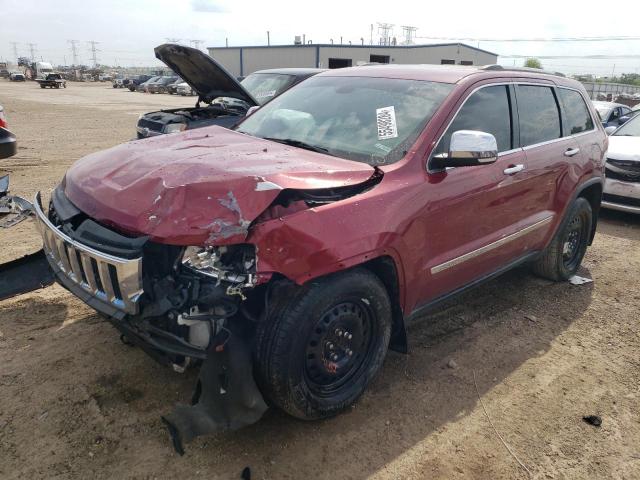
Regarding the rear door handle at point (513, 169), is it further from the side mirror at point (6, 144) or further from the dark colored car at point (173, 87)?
the dark colored car at point (173, 87)

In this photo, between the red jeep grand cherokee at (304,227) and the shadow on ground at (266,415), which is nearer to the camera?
the red jeep grand cherokee at (304,227)

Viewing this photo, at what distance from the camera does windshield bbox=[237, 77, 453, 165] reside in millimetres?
3191

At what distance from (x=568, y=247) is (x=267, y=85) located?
634cm

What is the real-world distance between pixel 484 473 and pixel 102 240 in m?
2.30

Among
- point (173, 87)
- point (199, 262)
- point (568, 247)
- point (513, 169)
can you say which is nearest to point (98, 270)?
point (199, 262)

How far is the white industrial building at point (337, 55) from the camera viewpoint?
39.8 m

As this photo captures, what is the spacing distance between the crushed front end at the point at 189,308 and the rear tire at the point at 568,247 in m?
3.28

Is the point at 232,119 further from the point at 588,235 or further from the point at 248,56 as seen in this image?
the point at 248,56

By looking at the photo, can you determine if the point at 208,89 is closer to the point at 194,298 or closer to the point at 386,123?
the point at 386,123

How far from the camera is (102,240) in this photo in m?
2.53

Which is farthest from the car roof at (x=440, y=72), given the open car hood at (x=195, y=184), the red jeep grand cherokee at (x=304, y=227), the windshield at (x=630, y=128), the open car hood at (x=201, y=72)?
the windshield at (x=630, y=128)

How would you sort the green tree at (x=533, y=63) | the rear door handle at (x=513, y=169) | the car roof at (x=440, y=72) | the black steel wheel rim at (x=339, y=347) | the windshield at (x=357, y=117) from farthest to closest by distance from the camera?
the green tree at (x=533, y=63)
the rear door handle at (x=513, y=169)
the car roof at (x=440, y=72)
the windshield at (x=357, y=117)
the black steel wheel rim at (x=339, y=347)

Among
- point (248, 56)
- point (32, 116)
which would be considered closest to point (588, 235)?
point (32, 116)

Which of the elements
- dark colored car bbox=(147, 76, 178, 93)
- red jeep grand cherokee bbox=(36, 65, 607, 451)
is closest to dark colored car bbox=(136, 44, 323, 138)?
red jeep grand cherokee bbox=(36, 65, 607, 451)
